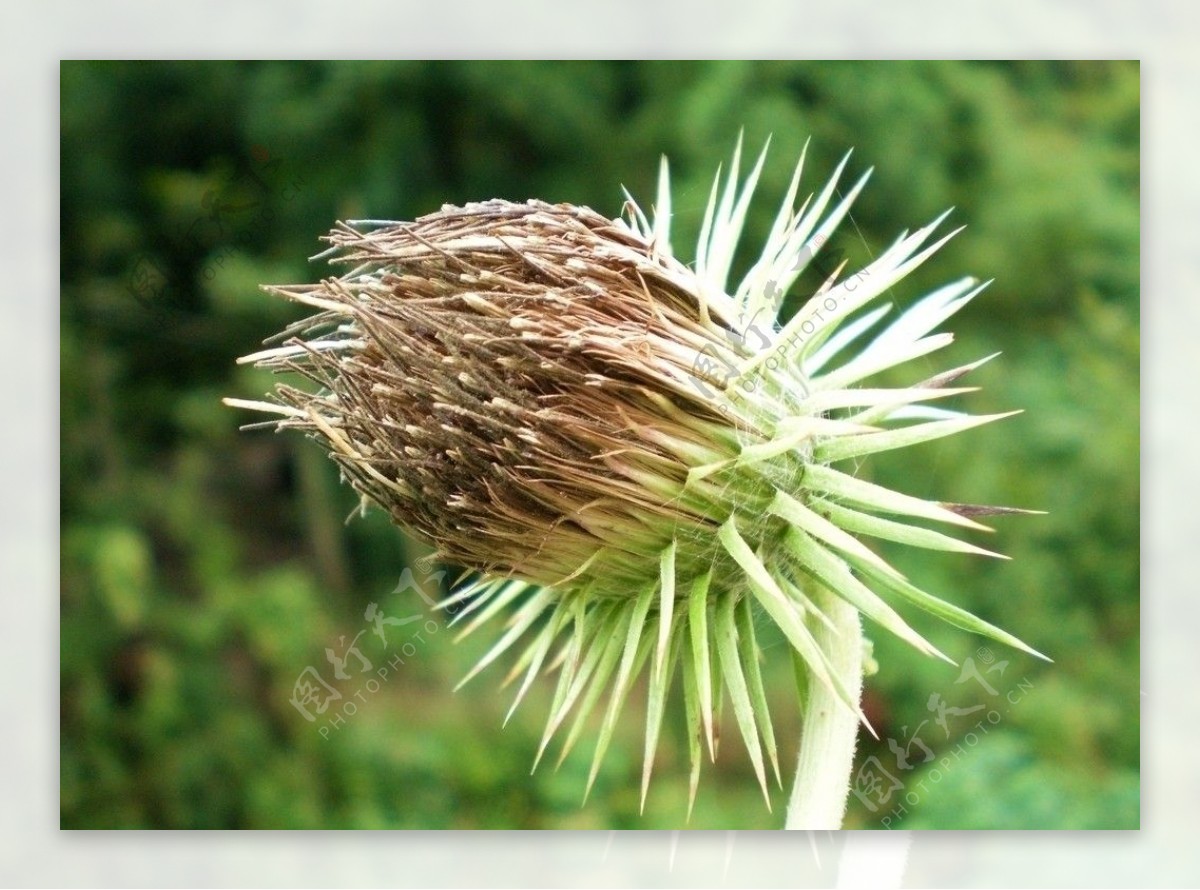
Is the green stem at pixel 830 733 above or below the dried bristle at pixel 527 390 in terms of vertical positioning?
below

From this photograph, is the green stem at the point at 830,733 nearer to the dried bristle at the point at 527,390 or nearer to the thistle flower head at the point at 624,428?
the thistle flower head at the point at 624,428

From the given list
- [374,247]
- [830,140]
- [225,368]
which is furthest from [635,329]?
[225,368]

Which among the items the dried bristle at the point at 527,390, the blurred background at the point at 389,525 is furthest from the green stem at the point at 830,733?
the blurred background at the point at 389,525

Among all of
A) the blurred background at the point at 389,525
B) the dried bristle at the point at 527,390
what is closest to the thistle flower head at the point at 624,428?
the dried bristle at the point at 527,390

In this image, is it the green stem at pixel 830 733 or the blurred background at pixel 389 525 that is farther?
the blurred background at pixel 389 525

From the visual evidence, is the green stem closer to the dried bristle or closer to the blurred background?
the dried bristle

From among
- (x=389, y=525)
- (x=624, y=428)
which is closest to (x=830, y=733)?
(x=624, y=428)
